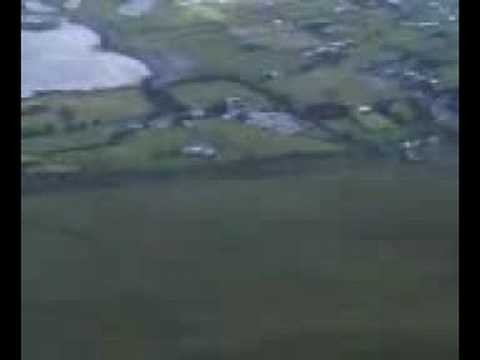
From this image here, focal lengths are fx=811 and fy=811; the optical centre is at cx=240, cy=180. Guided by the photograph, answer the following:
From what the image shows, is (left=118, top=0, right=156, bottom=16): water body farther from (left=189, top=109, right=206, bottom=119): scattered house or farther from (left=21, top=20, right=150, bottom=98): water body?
(left=189, top=109, right=206, bottom=119): scattered house

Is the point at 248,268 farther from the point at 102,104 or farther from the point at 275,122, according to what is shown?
the point at 102,104

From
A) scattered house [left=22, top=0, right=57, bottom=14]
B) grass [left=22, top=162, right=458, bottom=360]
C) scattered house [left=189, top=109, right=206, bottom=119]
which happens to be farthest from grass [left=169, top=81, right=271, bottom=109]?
scattered house [left=22, top=0, right=57, bottom=14]

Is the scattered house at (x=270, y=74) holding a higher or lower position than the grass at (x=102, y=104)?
higher

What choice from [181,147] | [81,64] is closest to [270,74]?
[181,147]

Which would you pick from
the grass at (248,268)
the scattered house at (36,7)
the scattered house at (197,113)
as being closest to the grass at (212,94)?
the scattered house at (197,113)

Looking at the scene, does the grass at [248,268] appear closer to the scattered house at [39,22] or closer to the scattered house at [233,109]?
the scattered house at [233,109]
